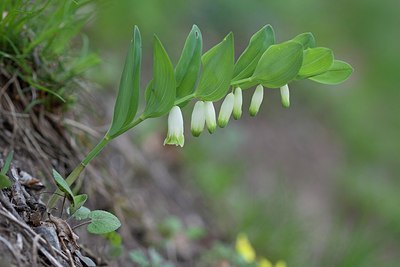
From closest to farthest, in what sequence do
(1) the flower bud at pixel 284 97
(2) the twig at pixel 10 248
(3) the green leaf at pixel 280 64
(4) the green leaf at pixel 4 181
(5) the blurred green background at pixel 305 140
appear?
(2) the twig at pixel 10 248
(4) the green leaf at pixel 4 181
(3) the green leaf at pixel 280 64
(1) the flower bud at pixel 284 97
(5) the blurred green background at pixel 305 140

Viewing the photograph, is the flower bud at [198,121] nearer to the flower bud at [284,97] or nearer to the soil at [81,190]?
the flower bud at [284,97]

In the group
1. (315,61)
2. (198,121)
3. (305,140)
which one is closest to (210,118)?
(198,121)

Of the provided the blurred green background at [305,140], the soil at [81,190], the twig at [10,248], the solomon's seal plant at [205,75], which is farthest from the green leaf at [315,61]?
the blurred green background at [305,140]

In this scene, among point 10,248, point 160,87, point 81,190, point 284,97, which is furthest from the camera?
point 81,190

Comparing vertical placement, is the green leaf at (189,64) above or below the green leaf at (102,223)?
above

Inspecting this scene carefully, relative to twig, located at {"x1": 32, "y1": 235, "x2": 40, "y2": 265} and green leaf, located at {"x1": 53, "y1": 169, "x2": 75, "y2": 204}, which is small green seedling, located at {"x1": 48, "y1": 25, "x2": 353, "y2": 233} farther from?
twig, located at {"x1": 32, "y1": 235, "x2": 40, "y2": 265}

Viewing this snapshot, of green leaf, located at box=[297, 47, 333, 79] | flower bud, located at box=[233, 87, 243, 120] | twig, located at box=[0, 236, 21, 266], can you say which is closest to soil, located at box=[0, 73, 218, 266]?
twig, located at box=[0, 236, 21, 266]

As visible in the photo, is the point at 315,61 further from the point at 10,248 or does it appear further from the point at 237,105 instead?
the point at 10,248
